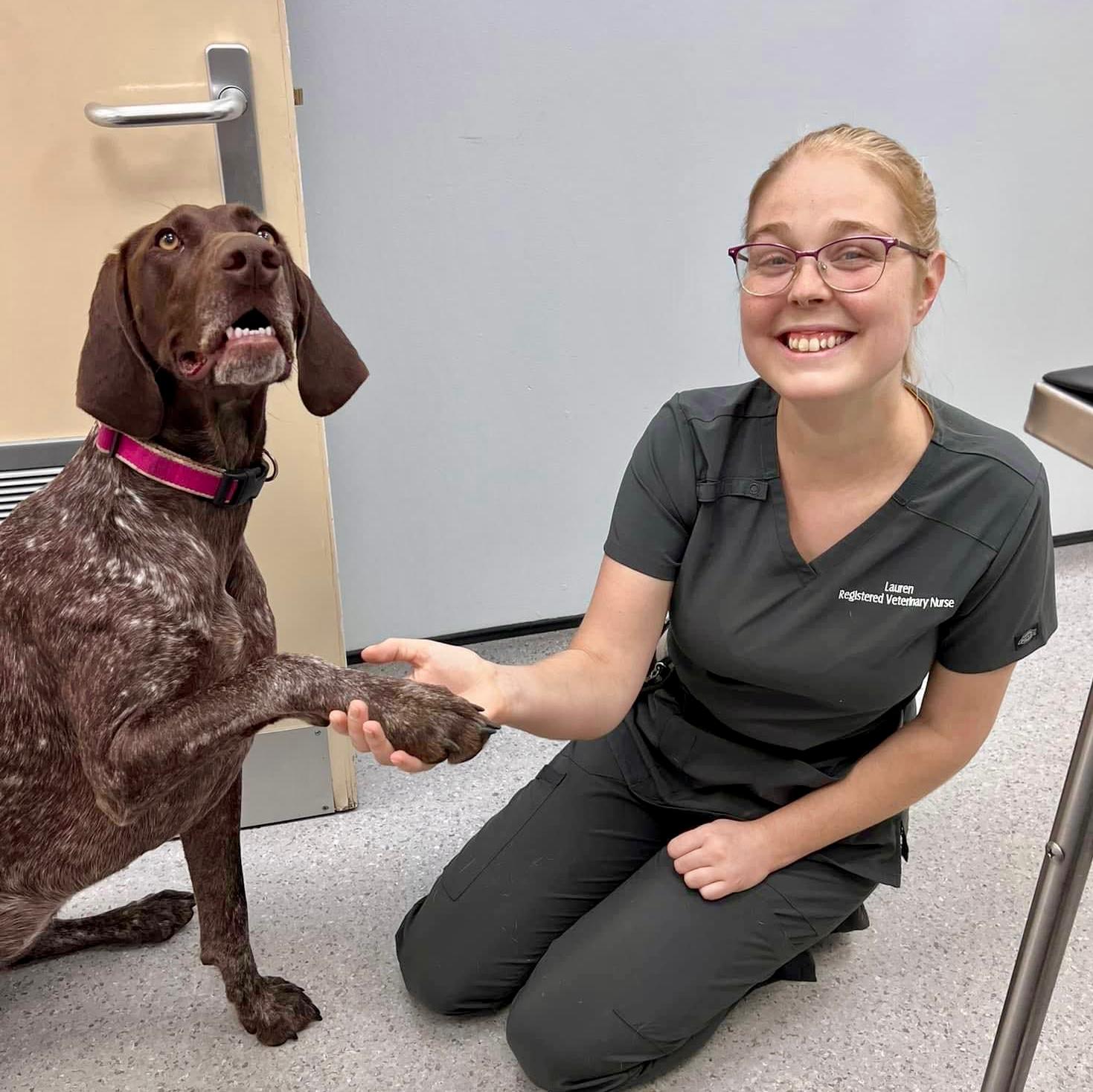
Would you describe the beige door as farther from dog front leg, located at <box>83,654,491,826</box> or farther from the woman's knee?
the woman's knee

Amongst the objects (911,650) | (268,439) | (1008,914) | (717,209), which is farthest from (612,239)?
(1008,914)

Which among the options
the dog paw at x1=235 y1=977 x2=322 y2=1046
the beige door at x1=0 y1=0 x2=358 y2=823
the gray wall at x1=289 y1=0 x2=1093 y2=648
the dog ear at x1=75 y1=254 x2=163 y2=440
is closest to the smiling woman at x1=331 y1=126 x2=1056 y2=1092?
the dog paw at x1=235 y1=977 x2=322 y2=1046

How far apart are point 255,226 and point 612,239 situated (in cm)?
112

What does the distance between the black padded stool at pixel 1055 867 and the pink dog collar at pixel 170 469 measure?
35.9 inches

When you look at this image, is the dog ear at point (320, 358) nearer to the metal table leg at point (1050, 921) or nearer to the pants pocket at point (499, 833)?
the pants pocket at point (499, 833)

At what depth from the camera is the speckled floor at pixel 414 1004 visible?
1.43 metres

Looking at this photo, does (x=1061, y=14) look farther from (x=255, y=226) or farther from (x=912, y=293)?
(x=255, y=226)

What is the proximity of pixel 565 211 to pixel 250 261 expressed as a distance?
3.84 feet

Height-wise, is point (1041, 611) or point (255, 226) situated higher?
point (255, 226)

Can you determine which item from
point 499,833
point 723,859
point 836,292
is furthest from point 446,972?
point 836,292

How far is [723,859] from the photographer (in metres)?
1.41

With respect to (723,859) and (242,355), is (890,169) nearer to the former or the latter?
(242,355)

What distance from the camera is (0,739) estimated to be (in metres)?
1.21

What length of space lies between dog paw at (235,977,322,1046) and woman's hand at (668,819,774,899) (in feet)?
2.08
